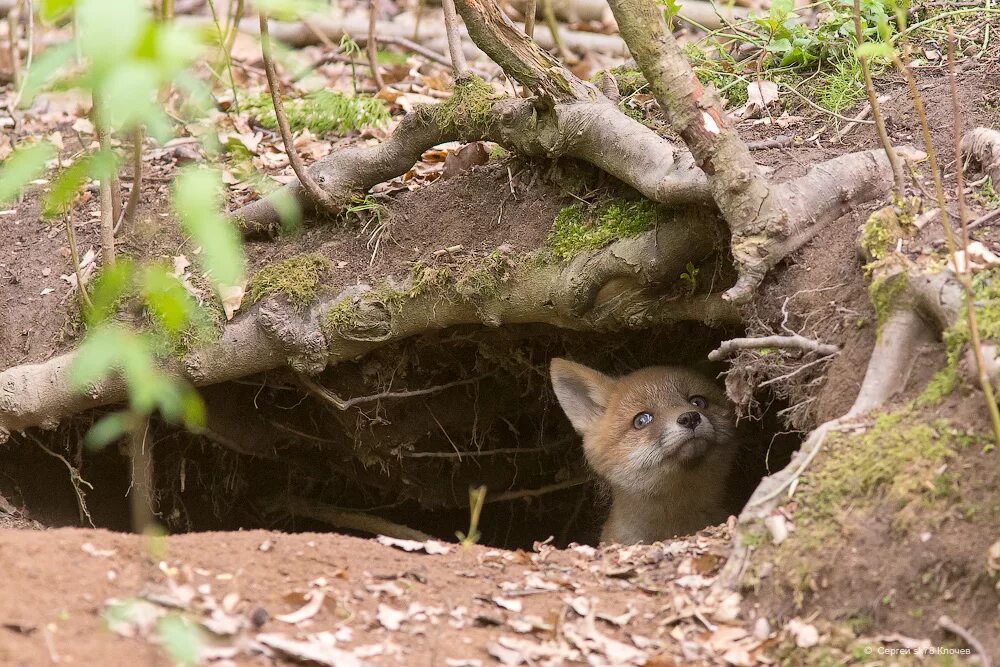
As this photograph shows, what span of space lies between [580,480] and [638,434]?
1400mm

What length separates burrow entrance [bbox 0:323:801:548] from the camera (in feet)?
21.6

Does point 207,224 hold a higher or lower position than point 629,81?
higher

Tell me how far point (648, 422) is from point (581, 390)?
549 millimetres

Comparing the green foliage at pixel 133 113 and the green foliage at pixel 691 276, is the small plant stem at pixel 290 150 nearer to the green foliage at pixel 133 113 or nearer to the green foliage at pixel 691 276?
the green foliage at pixel 691 276

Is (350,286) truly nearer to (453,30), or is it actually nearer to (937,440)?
(453,30)

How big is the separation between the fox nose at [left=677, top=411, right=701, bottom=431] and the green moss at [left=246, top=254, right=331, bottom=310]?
2.49 meters

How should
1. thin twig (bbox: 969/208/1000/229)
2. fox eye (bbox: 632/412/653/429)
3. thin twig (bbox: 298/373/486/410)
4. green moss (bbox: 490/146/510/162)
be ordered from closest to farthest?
thin twig (bbox: 969/208/1000/229)
green moss (bbox: 490/146/510/162)
thin twig (bbox: 298/373/486/410)
fox eye (bbox: 632/412/653/429)

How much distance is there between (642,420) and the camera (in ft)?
21.2

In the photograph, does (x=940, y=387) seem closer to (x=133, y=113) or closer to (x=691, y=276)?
(x=691, y=276)

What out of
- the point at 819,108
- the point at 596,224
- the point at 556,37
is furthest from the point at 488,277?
the point at 556,37

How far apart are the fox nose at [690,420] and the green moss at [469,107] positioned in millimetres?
2244

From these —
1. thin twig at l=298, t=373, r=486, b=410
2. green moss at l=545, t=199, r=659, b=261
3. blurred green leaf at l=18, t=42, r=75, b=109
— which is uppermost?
blurred green leaf at l=18, t=42, r=75, b=109

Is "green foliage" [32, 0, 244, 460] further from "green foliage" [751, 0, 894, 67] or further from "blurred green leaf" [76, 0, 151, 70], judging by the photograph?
"green foliage" [751, 0, 894, 67]

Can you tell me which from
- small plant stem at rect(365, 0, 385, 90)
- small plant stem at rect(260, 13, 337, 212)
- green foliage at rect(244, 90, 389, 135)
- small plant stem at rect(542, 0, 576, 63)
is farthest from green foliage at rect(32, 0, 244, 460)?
small plant stem at rect(542, 0, 576, 63)
